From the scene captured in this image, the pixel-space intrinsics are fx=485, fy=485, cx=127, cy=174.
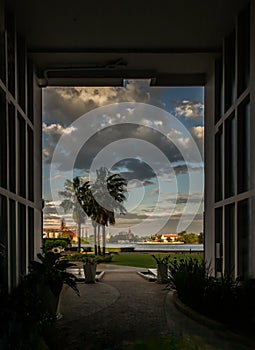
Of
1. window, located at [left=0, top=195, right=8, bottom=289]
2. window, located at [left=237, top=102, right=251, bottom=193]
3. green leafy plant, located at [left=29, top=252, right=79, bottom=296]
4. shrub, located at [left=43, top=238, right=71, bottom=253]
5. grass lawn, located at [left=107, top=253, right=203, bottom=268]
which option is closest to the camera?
window, located at [left=0, top=195, right=8, bottom=289]

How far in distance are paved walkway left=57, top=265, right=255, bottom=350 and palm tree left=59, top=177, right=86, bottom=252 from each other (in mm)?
3549

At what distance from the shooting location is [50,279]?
17.5 feet

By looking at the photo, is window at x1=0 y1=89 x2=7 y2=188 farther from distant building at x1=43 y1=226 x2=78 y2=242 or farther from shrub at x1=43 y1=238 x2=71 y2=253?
shrub at x1=43 y1=238 x2=71 y2=253

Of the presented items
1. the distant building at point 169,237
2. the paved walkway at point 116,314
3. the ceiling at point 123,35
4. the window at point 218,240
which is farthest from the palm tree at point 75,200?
the window at point 218,240

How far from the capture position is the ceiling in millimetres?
5250

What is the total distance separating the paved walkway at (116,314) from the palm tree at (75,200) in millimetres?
3549

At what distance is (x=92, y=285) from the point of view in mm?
8859

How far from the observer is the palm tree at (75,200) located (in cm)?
1245

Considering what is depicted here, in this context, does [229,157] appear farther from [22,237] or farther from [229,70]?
[22,237]

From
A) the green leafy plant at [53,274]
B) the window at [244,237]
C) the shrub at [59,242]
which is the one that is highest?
the window at [244,237]

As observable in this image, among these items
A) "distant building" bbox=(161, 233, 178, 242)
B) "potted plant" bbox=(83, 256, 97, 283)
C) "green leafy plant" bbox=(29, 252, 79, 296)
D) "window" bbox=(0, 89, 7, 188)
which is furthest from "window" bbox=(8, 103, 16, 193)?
"potted plant" bbox=(83, 256, 97, 283)

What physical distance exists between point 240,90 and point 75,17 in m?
2.03

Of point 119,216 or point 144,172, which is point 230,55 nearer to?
point 144,172

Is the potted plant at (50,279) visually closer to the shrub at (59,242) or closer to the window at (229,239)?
the window at (229,239)
